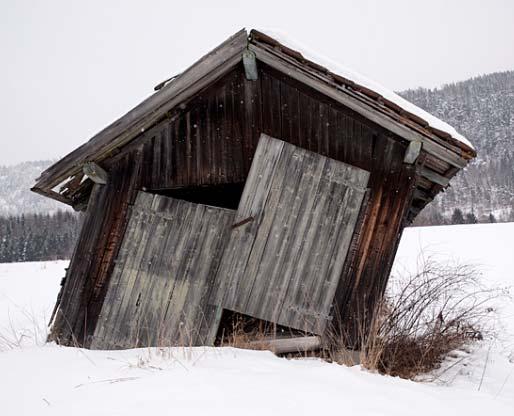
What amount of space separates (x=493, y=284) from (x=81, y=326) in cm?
1230

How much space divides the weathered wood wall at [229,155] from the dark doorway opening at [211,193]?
231mm

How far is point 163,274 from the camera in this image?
19.4 feet

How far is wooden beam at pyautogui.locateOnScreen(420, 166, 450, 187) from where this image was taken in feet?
20.2

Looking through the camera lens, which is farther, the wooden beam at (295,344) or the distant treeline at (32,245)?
the distant treeline at (32,245)

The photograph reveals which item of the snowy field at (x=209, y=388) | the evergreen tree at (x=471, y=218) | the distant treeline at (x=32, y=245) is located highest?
the evergreen tree at (x=471, y=218)

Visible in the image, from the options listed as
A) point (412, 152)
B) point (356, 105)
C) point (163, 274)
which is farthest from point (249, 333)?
point (356, 105)

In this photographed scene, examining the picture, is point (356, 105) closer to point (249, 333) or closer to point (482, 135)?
point (249, 333)

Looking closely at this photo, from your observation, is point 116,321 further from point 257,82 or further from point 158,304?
point 257,82

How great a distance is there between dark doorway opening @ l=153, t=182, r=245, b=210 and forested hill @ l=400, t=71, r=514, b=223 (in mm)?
89937

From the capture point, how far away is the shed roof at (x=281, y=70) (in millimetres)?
5340

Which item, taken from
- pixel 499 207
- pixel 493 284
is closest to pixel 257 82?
pixel 493 284

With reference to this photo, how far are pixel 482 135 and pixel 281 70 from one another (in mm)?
140984

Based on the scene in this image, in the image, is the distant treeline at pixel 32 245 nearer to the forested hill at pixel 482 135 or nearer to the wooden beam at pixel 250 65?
the forested hill at pixel 482 135

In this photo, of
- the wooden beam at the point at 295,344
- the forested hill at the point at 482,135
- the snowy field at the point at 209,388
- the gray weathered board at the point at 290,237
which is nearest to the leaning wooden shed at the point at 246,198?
the gray weathered board at the point at 290,237
